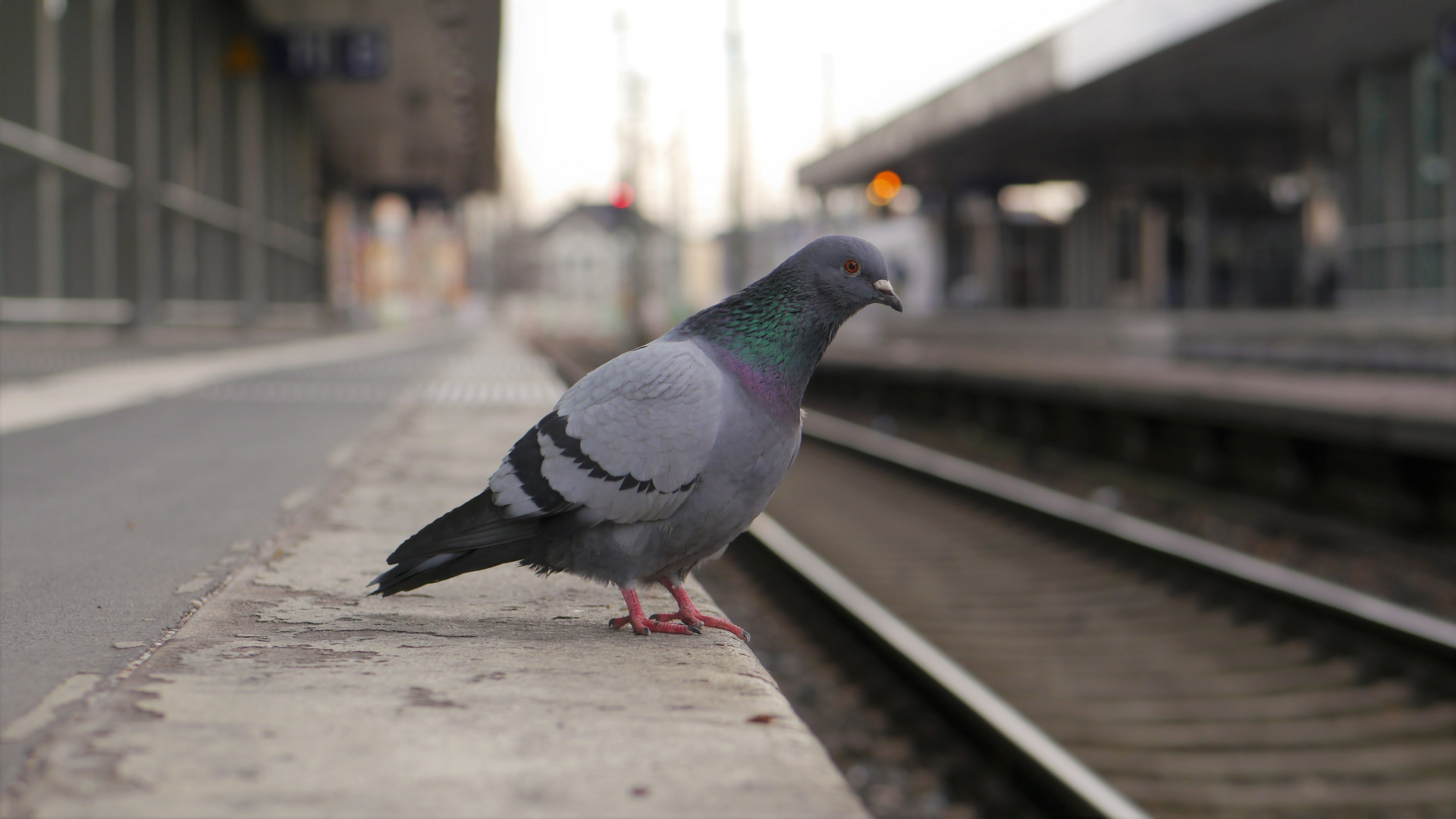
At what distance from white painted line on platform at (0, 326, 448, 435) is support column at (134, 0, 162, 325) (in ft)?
3.05

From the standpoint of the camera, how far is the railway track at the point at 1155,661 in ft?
14.6

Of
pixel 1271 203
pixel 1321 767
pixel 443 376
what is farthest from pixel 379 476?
pixel 1271 203

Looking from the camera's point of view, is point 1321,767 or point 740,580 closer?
point 1321,767

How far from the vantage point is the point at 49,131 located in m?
13.0

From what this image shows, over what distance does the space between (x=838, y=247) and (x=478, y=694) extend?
3.37 feet

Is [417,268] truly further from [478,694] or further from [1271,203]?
[478,694]

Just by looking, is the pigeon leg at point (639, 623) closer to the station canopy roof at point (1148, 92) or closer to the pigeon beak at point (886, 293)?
the pigeon beak at point (886, 293)

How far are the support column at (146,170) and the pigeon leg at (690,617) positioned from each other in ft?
51.4

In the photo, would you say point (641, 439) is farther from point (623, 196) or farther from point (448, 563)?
point (623, 196)

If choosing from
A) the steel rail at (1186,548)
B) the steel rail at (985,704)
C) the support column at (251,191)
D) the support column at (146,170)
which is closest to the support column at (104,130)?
the support column at (146,170)

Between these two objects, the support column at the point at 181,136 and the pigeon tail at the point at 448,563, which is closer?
the pigeon tail at the point at 448,563

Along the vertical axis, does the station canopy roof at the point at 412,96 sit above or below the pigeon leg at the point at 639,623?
above

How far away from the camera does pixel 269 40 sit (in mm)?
21031

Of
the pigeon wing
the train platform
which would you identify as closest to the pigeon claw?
the pigeon wing
